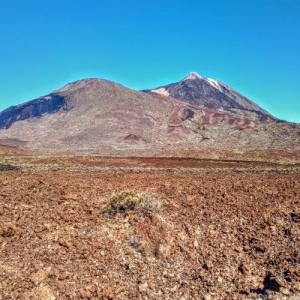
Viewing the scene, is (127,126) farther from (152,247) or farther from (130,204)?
(152,247)

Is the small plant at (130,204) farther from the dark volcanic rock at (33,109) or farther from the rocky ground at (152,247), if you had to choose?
the dark volcanic rock at (33,109)

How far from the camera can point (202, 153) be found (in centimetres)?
7769

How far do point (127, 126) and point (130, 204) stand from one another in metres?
109

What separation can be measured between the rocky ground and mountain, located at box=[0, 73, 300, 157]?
6067 centimetres

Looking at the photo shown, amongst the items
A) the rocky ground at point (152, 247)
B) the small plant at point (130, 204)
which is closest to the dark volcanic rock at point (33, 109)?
the small plant at point (130, 204)

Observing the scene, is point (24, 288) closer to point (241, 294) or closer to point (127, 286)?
point (127, 286)

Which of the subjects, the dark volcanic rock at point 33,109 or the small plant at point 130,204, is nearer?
the small plant at point 130,204

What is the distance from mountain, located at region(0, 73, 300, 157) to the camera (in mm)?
95875

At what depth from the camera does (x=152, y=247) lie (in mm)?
13719

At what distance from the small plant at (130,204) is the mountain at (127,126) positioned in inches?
2397

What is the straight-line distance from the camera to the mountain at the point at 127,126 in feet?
315

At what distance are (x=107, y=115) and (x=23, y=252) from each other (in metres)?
123

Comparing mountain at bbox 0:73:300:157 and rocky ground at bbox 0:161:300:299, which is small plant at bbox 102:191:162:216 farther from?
mountain at bbox 0:73:300:157

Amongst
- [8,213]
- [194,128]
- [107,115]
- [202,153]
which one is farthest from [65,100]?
[8,213]
